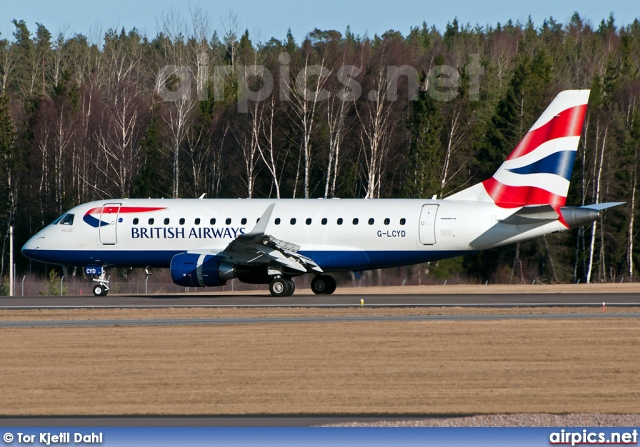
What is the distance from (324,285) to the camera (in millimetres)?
38000

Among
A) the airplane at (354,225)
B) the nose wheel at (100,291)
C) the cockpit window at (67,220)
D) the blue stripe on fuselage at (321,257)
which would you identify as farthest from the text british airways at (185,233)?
the cockpit window at (67,220)

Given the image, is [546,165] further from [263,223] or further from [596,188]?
[596,188]

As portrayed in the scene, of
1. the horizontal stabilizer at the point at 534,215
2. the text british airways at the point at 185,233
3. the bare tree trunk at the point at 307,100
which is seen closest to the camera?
the horizontal stabilizer at the point at 534,215

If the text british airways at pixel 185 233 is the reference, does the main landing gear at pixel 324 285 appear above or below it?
below

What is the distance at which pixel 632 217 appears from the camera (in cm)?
6316

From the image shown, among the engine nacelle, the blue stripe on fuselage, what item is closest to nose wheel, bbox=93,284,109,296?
the blue stripe on fuselage

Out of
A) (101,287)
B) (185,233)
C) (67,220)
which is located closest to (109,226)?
(67,220)

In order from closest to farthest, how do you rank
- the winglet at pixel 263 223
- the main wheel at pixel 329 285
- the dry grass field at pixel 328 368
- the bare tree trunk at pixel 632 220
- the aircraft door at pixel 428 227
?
the dry grass field at pixel 328 368, the winglet at pixel 263 223, the aircraft door at pixel 428 227, the main wheel at pixel 329 285, the bare tree trunk at pixel 632 220

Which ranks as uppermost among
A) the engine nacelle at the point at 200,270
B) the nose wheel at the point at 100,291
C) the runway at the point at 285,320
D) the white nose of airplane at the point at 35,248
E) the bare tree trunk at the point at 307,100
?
the bare tree trunk at the point at 307,100

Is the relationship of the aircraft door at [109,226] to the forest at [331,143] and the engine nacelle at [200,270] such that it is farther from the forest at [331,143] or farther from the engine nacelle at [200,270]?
the forest at [331,143]

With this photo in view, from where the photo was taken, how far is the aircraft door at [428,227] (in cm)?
3488

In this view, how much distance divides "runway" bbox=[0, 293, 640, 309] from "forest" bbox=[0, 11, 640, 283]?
76.3ft

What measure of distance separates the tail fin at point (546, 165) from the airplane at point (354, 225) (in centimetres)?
3

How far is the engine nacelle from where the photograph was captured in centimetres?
3462
